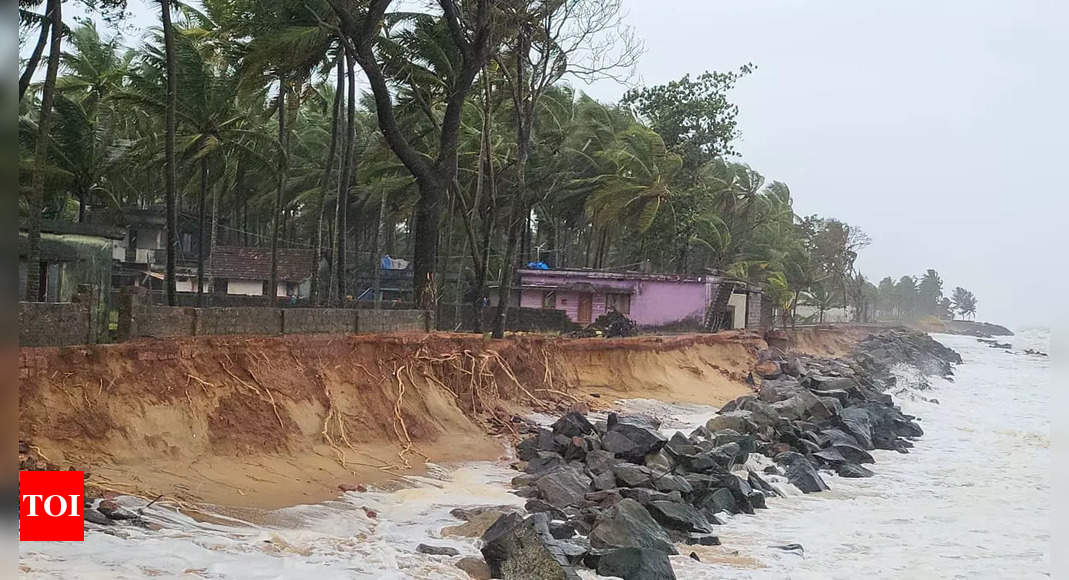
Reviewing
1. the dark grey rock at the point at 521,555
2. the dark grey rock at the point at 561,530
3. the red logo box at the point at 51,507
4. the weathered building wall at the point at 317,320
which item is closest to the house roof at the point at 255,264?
the weathered building wall at the point at 317,320

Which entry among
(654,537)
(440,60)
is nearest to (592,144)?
(440,60)

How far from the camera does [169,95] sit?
18344mm

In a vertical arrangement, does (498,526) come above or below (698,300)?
below

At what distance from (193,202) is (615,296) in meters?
23.1

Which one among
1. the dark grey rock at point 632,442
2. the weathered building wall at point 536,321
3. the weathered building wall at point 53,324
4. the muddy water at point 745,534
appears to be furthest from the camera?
the weathered building wall at point 536,321

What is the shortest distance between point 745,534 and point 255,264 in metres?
29.4

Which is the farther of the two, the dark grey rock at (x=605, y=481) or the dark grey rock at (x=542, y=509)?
the dark grey rock at (x=605, y=481)

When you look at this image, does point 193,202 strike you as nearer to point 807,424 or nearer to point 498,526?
point 807,424

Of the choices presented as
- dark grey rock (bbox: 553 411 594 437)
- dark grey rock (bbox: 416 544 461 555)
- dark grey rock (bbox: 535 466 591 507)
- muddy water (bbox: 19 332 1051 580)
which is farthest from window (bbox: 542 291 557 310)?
dark grey rock (bbox: 416 544 461 555)

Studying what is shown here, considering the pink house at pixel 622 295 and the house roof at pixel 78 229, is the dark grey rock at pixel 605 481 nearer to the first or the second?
the house roof at pixel 78 229

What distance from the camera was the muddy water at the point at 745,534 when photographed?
7.64m

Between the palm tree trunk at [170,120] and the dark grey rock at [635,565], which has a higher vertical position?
the palm tree trunk at [170,120]

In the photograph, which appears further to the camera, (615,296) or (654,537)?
(615,296)

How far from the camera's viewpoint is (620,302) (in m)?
35.4
